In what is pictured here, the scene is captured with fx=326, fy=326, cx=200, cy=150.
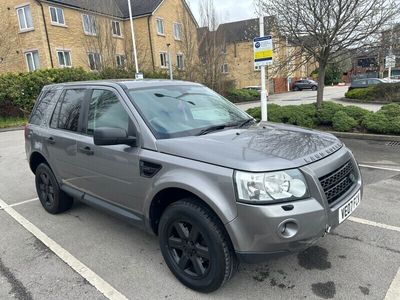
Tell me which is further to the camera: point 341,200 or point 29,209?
point 29,209

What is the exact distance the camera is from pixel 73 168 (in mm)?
3830

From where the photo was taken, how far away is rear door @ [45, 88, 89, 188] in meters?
3.77

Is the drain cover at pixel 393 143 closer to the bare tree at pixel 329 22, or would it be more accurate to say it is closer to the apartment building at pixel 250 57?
the bare tree at pixel 329 22

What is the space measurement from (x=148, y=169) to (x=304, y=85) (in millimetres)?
42304

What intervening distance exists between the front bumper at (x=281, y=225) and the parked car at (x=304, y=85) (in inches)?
1639

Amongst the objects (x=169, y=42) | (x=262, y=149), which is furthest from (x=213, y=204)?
(x=169, y=42)

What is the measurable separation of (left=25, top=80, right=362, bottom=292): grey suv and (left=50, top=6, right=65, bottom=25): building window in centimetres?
2145

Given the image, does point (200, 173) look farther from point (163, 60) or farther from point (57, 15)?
point (163, 60)

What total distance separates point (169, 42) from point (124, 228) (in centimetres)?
2870

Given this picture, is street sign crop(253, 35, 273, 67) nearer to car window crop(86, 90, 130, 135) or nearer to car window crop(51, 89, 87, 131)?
car window crop(51, 89, 87, 131)

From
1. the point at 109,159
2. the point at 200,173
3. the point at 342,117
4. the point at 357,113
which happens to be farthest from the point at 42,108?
the point at 357,113

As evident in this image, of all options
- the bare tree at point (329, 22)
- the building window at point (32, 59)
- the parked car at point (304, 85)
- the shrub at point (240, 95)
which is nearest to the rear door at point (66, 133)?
the bare tree at point (329, 22)

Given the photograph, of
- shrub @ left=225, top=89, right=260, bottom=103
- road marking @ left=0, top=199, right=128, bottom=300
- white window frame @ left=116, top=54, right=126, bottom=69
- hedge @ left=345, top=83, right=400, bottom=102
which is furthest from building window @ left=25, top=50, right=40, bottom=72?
hedge @ left=345, top=83, right=400, bottom=102

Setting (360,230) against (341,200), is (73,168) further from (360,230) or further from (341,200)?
(360,230)
